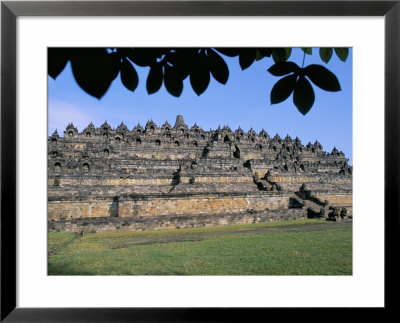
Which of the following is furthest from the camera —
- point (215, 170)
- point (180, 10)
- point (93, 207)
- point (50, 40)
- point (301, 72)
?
point (215, 170)

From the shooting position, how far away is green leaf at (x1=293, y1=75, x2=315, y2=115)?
2.82 meters

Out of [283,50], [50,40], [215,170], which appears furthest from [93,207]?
[283,50]

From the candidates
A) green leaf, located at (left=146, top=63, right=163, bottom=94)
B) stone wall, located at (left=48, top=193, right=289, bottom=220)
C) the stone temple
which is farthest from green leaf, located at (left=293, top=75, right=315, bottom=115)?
stone wall, located at (left=48, top=193, right=289, bottom=220)

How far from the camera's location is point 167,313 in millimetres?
3568

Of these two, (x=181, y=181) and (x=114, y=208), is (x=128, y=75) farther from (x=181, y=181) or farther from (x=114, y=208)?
(x=181, y=181)

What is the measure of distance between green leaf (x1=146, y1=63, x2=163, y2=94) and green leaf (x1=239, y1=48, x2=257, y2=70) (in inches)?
29.7

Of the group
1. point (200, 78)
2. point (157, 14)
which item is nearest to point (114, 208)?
point (157, 14)

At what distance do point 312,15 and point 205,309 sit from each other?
3378 mm

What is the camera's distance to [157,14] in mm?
3408

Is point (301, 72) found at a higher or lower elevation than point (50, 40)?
lower

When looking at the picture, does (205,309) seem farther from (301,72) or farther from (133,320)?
(301,72)

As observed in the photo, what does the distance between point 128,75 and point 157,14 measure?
108 cm

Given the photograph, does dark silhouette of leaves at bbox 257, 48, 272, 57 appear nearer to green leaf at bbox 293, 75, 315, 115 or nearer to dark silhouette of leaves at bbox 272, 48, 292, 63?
dark silhouette of leaves at bbox 272, 48, 292, 63

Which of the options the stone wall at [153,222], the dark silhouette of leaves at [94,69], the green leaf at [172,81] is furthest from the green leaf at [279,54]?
the stone wall at [153,222]
